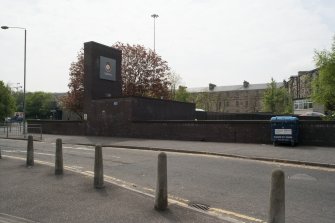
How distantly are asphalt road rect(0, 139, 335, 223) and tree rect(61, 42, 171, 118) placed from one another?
34.1m

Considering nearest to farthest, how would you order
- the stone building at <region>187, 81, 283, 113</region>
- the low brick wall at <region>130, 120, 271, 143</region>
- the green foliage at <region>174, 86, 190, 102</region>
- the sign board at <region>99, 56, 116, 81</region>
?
the low brick wall at <region>130, 120, 271, 143</region>, the sign board at <region>99, 56, 116, 81</region>, the green foliage at <region>174, 86, 190, 102</region>, the stone building at <region>187, 81, 283, 113</region>

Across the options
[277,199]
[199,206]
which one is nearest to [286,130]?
[199,206]

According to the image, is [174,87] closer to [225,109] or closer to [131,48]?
[131,48]

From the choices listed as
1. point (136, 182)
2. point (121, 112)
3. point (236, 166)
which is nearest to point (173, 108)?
point (121, 112)

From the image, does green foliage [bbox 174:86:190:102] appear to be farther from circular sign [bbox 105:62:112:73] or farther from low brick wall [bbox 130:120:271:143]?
low brick wall [bbox 130:120:271:143]

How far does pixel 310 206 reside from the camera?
23.9 ft

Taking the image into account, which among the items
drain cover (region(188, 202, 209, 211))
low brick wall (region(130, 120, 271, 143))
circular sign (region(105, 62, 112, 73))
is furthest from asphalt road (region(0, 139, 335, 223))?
circular sign (region(105, 62, 112, 73))

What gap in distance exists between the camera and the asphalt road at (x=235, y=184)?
279 inches

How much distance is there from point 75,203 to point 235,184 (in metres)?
4.14

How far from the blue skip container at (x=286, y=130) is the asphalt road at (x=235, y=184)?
5651mm

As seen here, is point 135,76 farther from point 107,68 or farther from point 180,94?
point 180,94

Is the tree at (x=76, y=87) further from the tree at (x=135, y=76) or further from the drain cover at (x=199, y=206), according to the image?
the drain cover at (x=199, y=206)

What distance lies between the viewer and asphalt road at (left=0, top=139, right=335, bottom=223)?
708 cm

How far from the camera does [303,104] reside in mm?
74125
